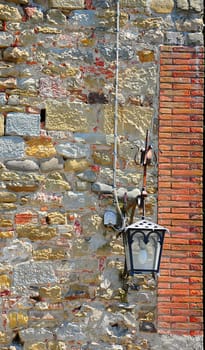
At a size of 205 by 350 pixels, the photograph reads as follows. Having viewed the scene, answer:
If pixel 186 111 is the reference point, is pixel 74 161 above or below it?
below

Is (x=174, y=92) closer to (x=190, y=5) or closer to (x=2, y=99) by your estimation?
(x=190, y=5)

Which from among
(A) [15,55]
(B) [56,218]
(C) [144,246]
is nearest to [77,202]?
(B) [56,218]

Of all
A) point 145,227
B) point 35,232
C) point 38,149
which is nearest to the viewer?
point 145,227

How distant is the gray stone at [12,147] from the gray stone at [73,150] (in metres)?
0.26

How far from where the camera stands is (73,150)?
13.9 feet

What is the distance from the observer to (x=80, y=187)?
420cm

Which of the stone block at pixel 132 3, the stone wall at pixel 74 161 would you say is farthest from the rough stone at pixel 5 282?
the stone block at pixel 132 3

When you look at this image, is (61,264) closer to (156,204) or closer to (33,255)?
(33,255)

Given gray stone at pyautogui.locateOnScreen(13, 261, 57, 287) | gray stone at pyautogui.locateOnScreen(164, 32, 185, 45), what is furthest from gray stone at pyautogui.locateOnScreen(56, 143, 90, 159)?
gray stone at pyautogui.locateOnScreen(164, 32, 185, 45)

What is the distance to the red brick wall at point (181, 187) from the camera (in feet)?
13.4

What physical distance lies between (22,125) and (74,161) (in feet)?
1.48

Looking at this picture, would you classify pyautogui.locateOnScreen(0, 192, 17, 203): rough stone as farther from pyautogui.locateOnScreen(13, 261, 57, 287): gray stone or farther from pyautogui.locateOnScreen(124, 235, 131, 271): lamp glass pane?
pyautogui.locateOnScreen(124, 235, 131, 271): lamp glass pane

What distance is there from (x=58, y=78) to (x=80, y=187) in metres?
0.81

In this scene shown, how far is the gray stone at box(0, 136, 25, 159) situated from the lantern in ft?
3.28
